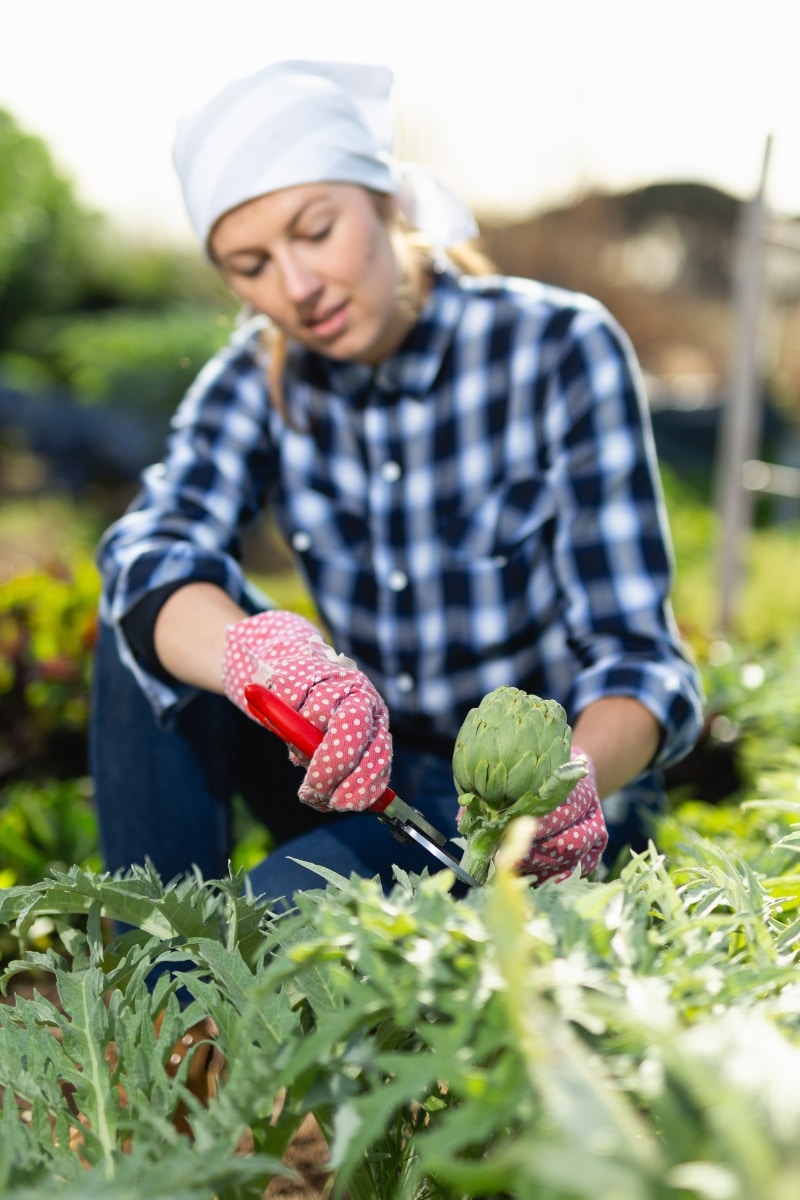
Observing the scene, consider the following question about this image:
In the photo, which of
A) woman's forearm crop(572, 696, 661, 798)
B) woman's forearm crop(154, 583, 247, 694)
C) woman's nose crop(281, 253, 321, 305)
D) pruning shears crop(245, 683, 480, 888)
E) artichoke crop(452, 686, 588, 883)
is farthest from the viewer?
woman's nose crop(281, 253, 321, 305)

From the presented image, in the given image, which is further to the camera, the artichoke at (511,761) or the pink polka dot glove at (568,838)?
the pink polka dot glove at (568,838)

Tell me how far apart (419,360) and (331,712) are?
835 millimetres

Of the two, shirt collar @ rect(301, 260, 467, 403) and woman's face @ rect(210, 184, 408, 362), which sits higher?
woman's face @ rect(210, 184, 408, 362)

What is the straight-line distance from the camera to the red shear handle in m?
0.90

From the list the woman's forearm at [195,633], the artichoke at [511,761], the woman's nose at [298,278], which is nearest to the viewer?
the artichoke at [511,761]

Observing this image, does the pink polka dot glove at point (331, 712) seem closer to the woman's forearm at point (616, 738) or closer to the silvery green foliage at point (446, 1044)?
the silvery green foliage at point (446, 1044)

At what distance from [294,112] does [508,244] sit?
26.3 feet

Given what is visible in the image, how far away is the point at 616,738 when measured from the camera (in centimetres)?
118

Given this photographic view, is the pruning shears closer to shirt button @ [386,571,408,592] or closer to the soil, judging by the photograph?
the soil

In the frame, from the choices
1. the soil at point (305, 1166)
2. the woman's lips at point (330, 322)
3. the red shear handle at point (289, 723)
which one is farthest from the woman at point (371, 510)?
the soil at point (305, 1166)

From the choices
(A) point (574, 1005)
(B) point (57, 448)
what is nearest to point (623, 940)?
(A) point (574, 1005)

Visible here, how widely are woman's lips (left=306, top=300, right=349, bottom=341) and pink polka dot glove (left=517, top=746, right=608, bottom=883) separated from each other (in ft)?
2.36

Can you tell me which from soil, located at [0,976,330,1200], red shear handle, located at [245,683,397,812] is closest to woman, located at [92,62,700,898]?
red shear handle, located at [245,683,397,812]

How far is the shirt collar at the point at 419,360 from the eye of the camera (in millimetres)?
1630
